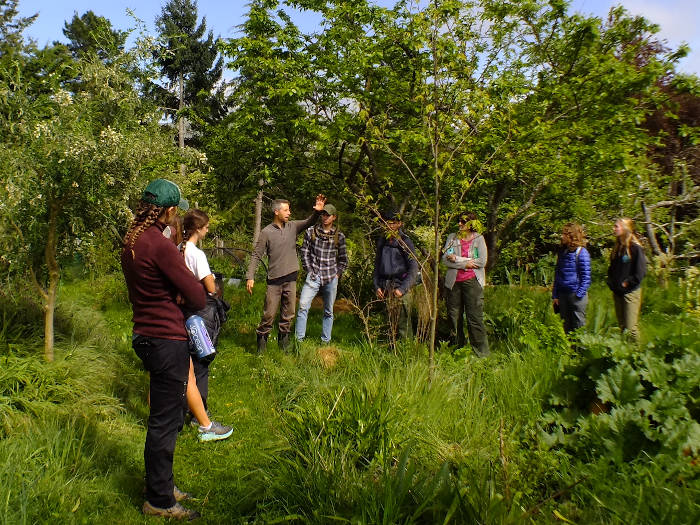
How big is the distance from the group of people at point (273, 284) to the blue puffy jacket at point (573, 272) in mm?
12

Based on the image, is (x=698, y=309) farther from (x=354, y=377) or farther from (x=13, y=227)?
(x=13, y=227)

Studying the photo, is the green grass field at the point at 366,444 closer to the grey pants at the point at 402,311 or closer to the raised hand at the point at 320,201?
the grey pants at the point at 402,311

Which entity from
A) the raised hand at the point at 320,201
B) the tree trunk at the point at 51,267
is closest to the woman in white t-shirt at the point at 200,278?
the tree trunk at the point at 51,267

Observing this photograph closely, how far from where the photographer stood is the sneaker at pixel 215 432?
436 centimetres

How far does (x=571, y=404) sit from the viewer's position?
390 centimetres

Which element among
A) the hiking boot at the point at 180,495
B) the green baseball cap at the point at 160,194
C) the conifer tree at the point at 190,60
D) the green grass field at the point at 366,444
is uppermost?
the conifer tree at the point at 190,60

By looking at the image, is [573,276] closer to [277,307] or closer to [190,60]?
[277,307]

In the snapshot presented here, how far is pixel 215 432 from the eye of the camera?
4.41 m

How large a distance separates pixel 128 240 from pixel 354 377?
2516 mm

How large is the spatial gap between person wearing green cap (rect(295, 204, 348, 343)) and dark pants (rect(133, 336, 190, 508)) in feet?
12.1

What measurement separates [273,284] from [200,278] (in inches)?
100

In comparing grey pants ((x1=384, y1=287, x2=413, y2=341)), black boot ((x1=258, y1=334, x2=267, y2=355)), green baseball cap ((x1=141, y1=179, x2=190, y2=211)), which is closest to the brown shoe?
green baseball cap ((x1=141, y1=179, x2=190, y2=211))

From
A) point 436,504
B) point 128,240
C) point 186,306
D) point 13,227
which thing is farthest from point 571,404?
point 13,227

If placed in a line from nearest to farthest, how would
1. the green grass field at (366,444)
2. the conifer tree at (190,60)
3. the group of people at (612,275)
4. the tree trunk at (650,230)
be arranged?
the green grass field at (366,444) → the group of people at (612,275) → the tree trunk at (650,230) → the conifer tree at (190,60)
